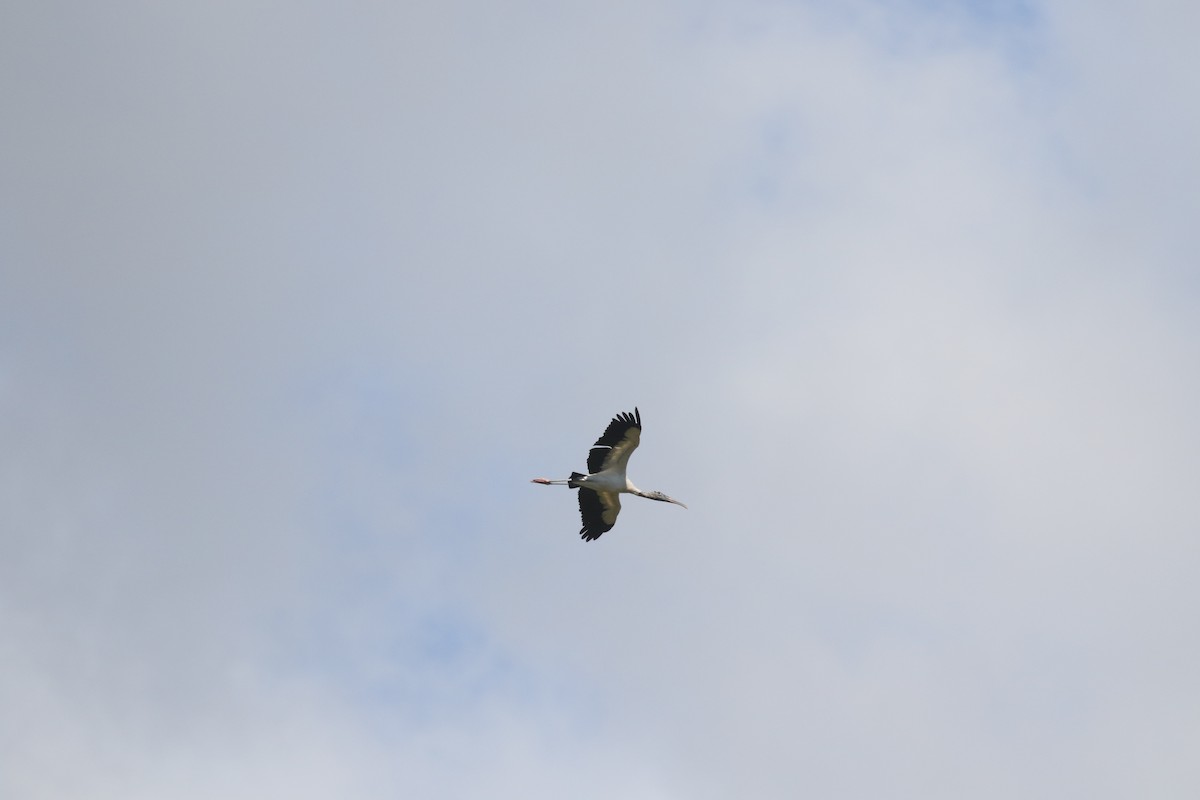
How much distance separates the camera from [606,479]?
269ft

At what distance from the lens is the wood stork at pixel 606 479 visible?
80375mm

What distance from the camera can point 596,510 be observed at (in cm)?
8344

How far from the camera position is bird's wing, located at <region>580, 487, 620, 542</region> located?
83125 millimetres

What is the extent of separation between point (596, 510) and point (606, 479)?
6.60ft

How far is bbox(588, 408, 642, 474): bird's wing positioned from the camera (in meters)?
80.0

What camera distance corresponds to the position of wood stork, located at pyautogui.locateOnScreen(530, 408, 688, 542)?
80.4 meters

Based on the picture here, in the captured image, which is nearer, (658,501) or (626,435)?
(626,435)

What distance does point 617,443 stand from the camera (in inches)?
3184

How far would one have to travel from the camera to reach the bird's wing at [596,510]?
273 feet

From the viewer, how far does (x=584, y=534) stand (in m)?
83.6

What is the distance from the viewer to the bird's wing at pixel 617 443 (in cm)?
8000

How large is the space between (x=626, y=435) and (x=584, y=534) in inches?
209

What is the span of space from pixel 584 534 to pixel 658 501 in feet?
14.3

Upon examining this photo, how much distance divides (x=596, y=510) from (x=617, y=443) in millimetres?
3810
